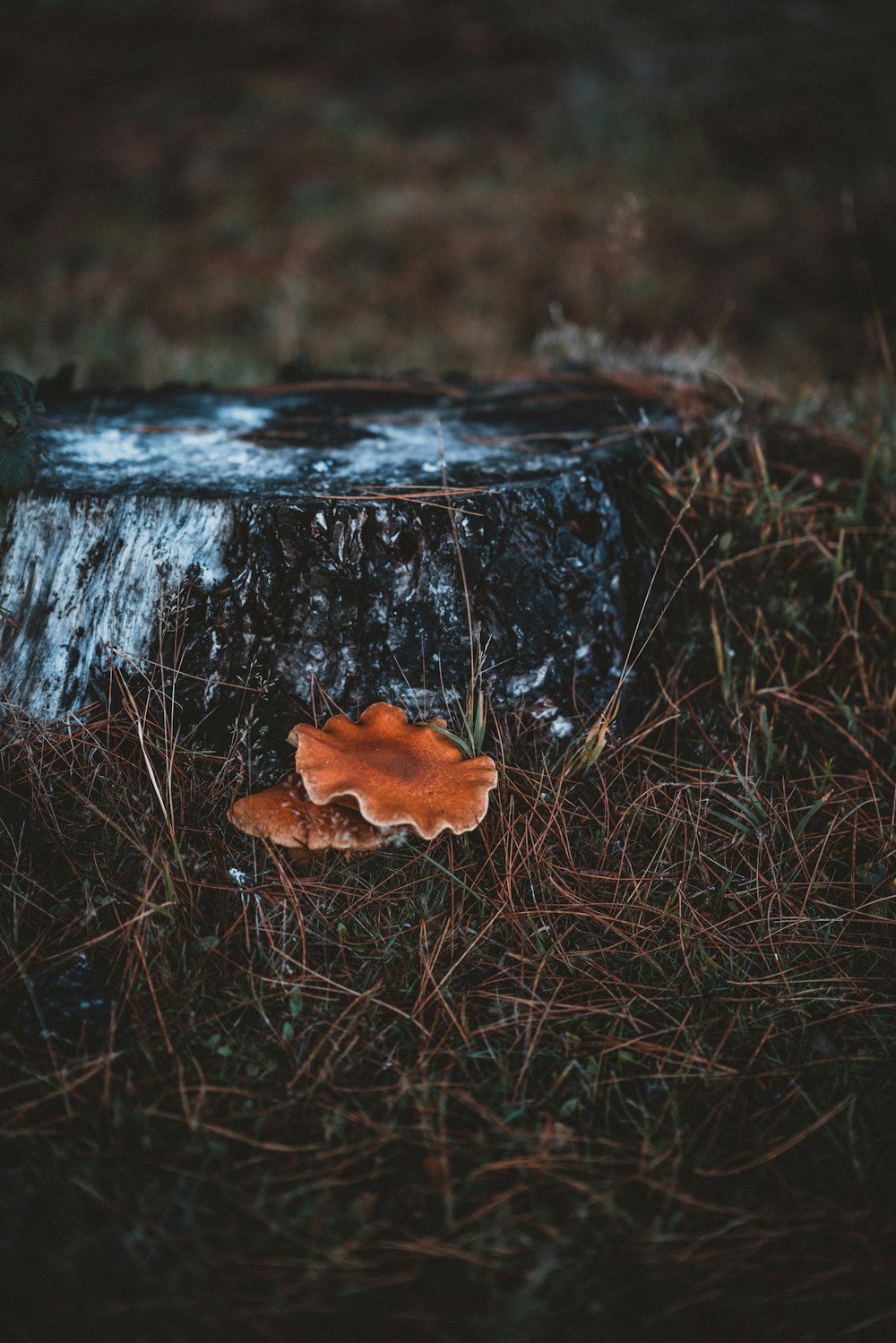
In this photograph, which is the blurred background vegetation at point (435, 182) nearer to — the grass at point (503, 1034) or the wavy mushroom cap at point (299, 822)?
the grass at point (503, 1034)

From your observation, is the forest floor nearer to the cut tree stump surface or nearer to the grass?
the grass

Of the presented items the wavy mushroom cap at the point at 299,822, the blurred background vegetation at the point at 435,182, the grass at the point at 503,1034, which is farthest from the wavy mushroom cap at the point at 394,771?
the blurred background vegetation at the point at 435,182

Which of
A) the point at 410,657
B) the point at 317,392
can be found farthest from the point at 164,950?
the point at 317,392

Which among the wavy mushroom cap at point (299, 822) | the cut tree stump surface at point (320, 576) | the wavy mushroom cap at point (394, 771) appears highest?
the cut tree stump surface at point (320, 576)

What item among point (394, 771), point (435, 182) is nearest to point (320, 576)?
point (394, 771)

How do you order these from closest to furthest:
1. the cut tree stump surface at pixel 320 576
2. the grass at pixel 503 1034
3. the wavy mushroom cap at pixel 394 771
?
1. the grass at pixel 503 1034
2. the wavy mushroom cap at pixel 394 771
3. the cut tree stump surface at pixel 320 576

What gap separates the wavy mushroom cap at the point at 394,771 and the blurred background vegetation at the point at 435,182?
2.43 meters

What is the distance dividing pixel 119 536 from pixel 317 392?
118 centimetres

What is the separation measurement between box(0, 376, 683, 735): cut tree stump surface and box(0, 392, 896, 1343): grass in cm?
15

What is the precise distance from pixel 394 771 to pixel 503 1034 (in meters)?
0.57

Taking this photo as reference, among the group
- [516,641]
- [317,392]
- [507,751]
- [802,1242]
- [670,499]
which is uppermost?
[317,392]

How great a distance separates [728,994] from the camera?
66.4 inches

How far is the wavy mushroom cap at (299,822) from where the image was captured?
5.71ft

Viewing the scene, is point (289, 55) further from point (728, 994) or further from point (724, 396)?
point (728, 994)
